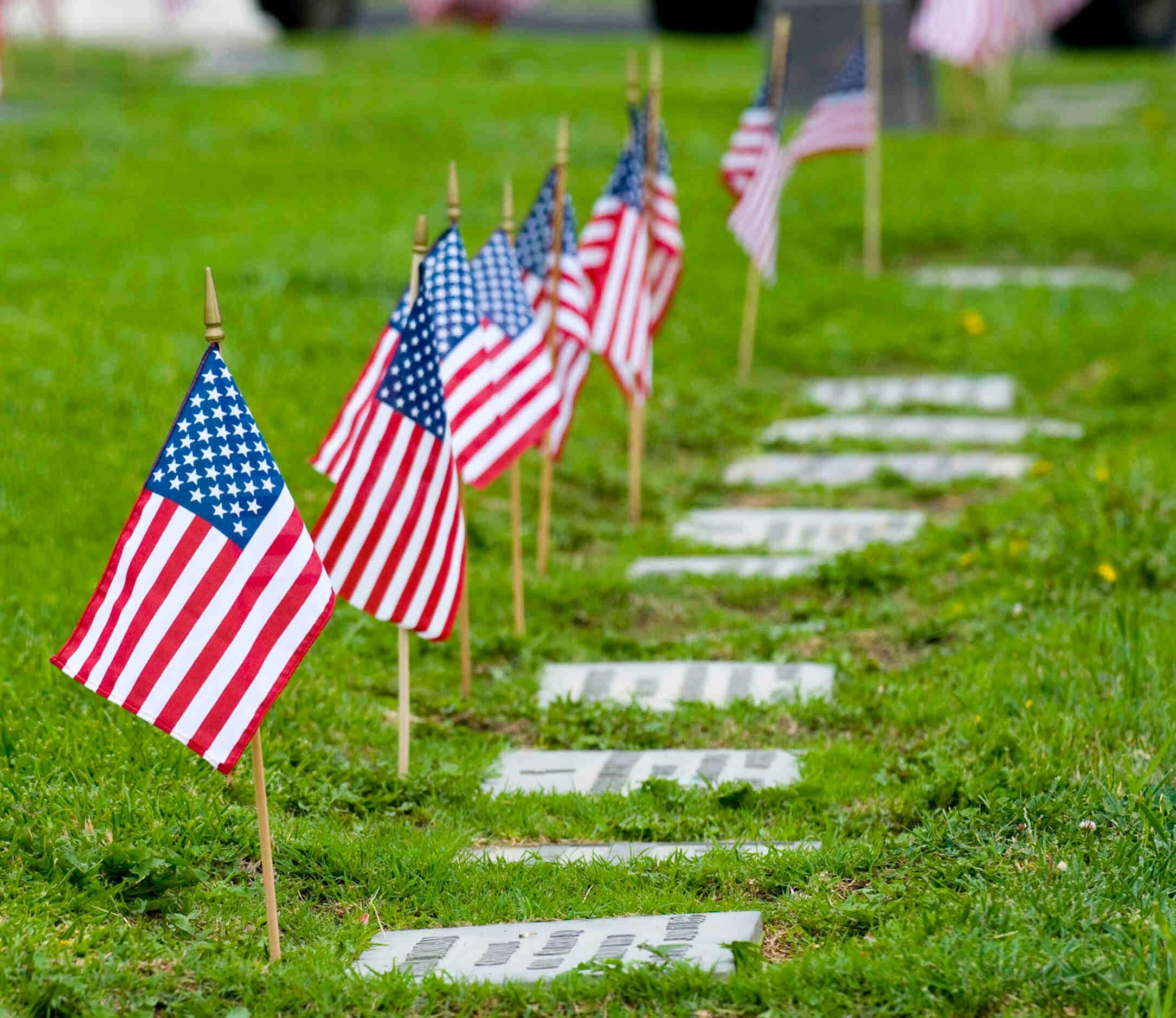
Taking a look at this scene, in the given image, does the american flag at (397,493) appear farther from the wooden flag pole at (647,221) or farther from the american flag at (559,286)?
the wooden flag pole at (647,221)

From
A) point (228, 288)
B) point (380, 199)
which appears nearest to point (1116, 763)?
point (228, 288)

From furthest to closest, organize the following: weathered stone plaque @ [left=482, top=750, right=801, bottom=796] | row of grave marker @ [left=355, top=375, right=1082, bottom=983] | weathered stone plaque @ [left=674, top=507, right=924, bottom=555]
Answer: weathered stone plaque @ [left=674, top=507, right=924, bottom=555], weathered stone plaque @ [left=482, top=750, right=801, bottom=796], row of grave marker @ [left=355, top=375, right=1082, bottom=983]

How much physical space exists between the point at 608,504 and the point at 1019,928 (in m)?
4.47

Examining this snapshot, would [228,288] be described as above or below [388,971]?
above

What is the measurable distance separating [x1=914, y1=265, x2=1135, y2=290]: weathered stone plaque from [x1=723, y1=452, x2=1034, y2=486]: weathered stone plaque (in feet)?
10.8

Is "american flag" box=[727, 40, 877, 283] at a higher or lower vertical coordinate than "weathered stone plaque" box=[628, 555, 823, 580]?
higher

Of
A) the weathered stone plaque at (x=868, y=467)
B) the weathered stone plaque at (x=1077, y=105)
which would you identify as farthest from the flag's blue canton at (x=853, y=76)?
the weathered stone plaque at (x=1077, y=105)

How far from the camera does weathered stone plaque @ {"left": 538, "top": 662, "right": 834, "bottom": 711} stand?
630 cm

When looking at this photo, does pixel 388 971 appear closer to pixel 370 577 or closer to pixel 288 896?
pixel 288 896

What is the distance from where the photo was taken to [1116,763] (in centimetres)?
526

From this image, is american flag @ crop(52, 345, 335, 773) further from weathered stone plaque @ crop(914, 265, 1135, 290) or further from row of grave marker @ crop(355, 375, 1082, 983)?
weathered stone plaque @ crop(914, 265, 1135, 290)

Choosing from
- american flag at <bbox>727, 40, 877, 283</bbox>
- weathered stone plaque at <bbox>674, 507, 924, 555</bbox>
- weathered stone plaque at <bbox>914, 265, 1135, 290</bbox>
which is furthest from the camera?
weathered stone plaque at <bbox>914, 265, 1135, 290</bbox>

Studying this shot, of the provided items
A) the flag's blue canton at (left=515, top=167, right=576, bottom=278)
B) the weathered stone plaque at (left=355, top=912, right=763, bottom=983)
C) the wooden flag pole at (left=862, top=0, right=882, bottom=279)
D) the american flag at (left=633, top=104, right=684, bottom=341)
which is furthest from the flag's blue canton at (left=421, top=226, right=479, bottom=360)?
the wooden flag pole at (left=862, top=0, right=882, bottom=279)

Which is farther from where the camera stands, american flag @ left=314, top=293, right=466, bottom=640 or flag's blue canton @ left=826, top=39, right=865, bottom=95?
flag's blue canton @ left=826, top=39, right=865, bottom=95
